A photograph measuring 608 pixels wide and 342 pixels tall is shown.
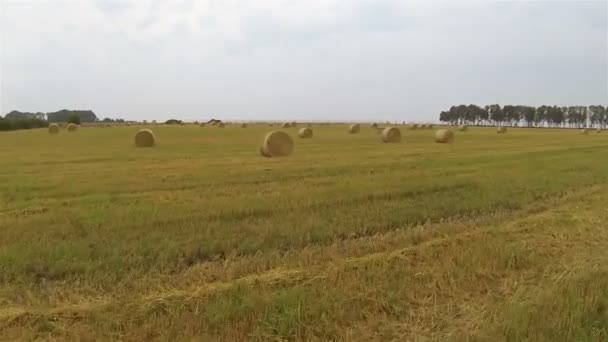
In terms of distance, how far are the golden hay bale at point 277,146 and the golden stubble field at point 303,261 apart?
897 cm

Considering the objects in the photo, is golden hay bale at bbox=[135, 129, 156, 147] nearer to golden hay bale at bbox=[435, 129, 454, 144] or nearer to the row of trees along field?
golden hay bale at bbox=[435, 129, 454, 144]

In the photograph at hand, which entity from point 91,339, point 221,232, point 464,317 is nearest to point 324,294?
point 464,317

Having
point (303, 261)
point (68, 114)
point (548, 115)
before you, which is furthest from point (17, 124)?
point (548, 115)

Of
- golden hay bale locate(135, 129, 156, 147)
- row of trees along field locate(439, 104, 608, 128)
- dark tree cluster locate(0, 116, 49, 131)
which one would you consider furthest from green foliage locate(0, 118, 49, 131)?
row of trees along field locate(439, 104, 608, 128)

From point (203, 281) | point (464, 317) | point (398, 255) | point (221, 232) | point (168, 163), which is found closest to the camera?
point (464, 317)

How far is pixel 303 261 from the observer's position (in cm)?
660

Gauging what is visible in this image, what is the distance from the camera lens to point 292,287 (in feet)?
18.0

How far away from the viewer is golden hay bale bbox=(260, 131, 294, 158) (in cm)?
2248

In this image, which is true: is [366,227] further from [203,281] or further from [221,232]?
[203,281]

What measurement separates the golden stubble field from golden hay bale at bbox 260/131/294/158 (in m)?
8.97

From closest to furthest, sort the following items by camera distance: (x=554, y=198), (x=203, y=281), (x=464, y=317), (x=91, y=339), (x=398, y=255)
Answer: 1. (x=91, y=339)
2. (x=464, y=317)
3. (x=203, y=281)
4. (x=398, y=255)
5. (x=554, y=198)

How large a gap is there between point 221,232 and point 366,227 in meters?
2.45

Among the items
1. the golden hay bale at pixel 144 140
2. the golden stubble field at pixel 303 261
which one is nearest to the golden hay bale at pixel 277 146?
the golden stubble field at pixel 303 261

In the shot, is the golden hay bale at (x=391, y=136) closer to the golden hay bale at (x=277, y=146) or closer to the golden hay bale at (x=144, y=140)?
the golden hay bale at (x=277, y=146)
